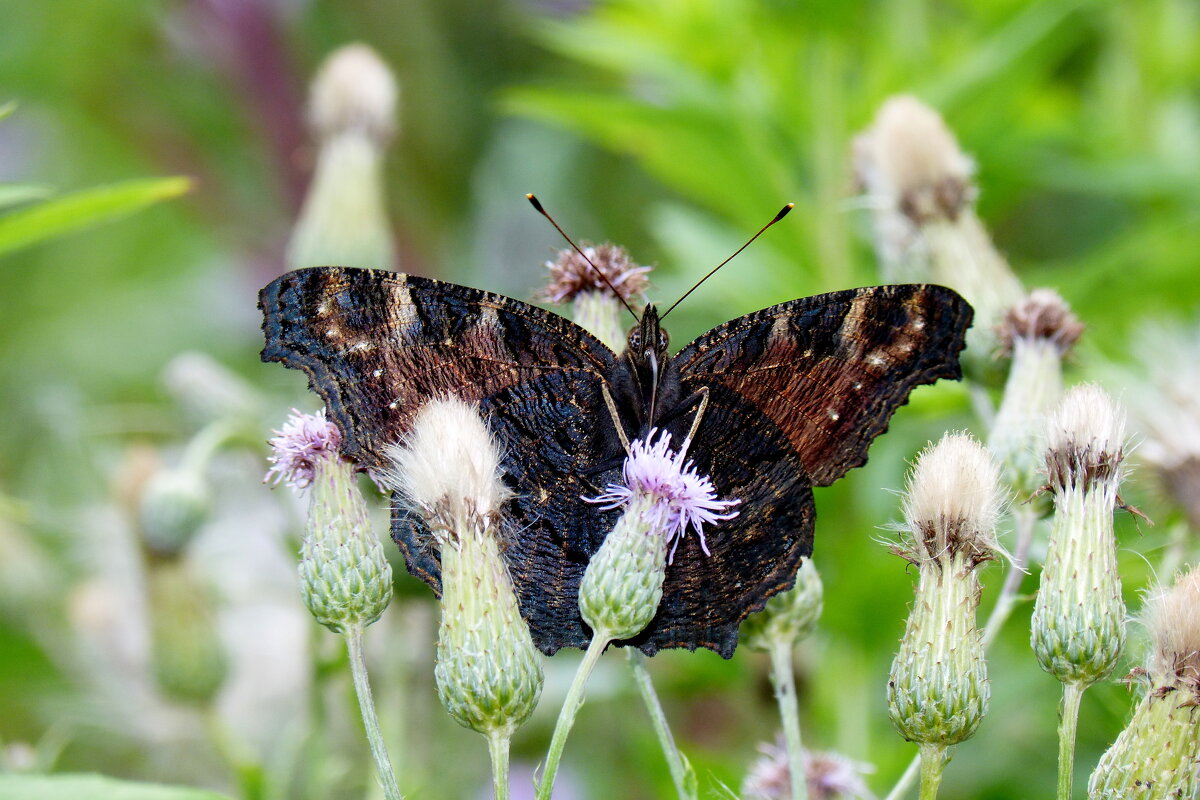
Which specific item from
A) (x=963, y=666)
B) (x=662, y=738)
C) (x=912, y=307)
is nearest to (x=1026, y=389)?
(x=912, y=307)

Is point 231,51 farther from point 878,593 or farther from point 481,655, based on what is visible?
point 481,655

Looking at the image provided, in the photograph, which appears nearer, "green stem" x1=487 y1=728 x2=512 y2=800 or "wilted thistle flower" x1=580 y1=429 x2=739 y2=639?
"green stem" x1=487 y1=728 x2=512 y2=800

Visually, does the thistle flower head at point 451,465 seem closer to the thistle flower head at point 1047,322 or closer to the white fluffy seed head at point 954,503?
the white fluffy seed head at point 954,503

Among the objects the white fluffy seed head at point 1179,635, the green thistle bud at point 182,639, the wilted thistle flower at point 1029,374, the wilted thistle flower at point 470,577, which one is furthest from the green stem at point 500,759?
the green thistle bud at point 182,639

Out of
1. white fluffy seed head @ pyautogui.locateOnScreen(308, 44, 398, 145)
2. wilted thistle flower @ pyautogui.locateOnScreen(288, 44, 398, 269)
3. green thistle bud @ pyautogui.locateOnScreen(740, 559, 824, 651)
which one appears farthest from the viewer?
white fluffy seed head @ pyautogui.locateOnScreen(308, 44, 398, 145)

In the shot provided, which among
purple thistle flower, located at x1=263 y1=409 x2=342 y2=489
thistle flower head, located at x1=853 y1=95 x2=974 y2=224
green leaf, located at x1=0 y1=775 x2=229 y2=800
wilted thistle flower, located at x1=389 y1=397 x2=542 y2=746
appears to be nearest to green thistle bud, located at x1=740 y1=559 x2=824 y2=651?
wilted thistle flower, located at x1=389 y1=397 x2=542 y2=746

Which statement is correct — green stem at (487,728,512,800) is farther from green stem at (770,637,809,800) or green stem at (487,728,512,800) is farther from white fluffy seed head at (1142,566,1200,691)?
white fluffy seed head at (1142,566,1200,691)
